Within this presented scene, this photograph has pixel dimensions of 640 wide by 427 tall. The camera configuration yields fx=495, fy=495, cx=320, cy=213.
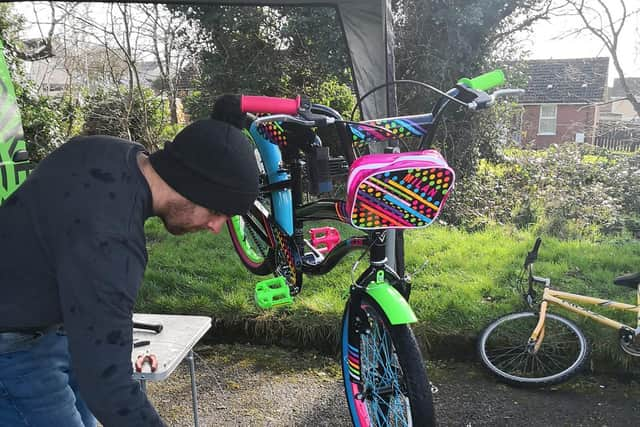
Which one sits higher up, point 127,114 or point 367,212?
point 127,114

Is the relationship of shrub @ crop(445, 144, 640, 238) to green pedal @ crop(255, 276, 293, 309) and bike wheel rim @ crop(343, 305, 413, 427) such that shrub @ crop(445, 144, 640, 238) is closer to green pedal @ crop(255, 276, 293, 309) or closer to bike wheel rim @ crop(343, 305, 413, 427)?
green pedal @ crop(255, 276, 293, 309)

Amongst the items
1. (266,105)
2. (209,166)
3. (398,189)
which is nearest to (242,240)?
(266,105)

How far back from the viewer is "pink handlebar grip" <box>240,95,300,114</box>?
2170mm

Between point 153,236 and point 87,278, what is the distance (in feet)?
16.7

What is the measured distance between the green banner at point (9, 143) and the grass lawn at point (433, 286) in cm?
145

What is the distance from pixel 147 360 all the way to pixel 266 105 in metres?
1.19

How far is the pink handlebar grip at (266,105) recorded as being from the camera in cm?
217

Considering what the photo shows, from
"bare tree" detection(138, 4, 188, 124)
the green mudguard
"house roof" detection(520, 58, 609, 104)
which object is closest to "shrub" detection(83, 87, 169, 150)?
"bare tree" detection(138, 4, 188, 124)

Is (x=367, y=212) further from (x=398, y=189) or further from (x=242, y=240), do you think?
(x=242, y=240)

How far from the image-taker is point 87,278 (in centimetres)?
107

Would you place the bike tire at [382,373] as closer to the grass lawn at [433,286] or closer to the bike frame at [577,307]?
the grass lawn at [433,286]

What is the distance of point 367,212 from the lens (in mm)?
1977

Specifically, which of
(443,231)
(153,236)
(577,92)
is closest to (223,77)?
(153,236)

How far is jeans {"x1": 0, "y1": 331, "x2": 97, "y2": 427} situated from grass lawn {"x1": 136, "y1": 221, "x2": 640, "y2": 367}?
2.37m
